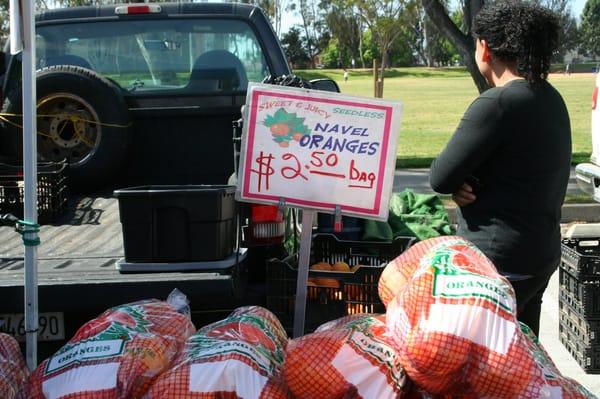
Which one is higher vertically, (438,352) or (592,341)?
(438,352)

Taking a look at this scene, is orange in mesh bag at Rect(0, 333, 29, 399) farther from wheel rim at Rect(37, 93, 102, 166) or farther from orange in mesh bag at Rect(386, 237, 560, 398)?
wheel rim at Rect(37, 93, 102, 166)

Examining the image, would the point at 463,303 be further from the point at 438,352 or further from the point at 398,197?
the point at 398,197

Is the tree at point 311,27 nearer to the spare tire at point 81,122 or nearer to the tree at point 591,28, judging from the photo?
the tree at point 591,28

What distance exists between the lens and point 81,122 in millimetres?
5062

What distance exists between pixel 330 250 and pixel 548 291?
337cm

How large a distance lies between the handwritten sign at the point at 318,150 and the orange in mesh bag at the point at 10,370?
3.37 feet

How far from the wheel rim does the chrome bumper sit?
4504 millimetres

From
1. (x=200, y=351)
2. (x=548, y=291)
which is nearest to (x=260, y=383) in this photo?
(x=200, y=351)

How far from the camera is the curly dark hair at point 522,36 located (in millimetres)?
3051

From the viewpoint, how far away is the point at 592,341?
3.89 m

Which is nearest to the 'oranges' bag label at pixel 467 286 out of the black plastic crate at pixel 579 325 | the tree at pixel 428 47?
the black plastic crate at pixel 579 325

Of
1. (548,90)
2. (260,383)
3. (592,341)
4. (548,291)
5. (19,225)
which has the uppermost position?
(548,90)

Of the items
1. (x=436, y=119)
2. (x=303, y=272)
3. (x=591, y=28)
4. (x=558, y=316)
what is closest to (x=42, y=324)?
(x=303, y=272)

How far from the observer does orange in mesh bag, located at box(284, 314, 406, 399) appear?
2566mm
